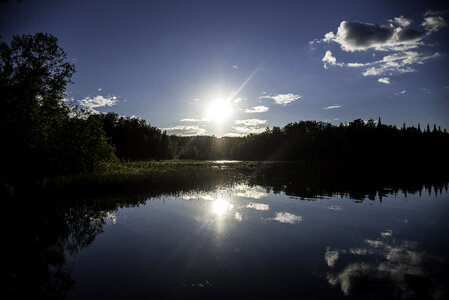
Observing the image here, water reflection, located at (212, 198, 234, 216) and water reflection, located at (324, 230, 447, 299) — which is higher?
water reflection, located at (212, 198, 234, 216)

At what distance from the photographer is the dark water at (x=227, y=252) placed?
25.7ft

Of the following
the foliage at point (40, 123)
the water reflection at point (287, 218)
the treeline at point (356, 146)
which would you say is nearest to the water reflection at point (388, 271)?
the water reflection at point (287, 218)

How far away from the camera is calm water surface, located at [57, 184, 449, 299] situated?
25.6 feet

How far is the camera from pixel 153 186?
2869 centimetres

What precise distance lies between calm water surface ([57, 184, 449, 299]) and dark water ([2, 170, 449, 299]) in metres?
0.05

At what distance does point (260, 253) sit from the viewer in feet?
34.9

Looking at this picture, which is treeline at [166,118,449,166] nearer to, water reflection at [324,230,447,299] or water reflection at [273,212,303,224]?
water reflection at [273,212,303,224]

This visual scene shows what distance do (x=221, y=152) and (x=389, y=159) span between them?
90.5 metres

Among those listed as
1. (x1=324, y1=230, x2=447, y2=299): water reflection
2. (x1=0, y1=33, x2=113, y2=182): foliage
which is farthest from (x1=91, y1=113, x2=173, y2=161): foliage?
(x1=324, y1=230, x2=447, y2=299): water reflection

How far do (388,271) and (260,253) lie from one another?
4.69 m

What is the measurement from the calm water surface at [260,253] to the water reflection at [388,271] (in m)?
0.04

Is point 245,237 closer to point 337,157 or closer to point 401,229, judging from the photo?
point 401,229

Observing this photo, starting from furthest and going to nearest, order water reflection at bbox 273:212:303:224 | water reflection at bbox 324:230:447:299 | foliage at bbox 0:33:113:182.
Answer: foliage at bbox 0:33:113:182 < water reflection at bbox 273:212:303:224 < water reflection at bbox 324:230:447:299

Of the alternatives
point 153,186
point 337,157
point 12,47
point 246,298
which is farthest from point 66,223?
point 337,157
